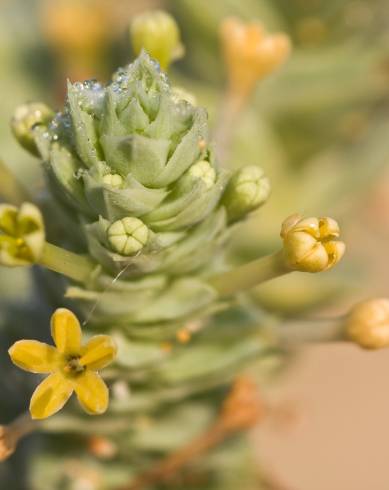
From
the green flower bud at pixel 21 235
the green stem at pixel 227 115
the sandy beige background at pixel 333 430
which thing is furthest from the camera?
the sandy beige background at pixel 333 430

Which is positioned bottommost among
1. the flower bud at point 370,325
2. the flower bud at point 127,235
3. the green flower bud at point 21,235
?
the green flower bud at point 21,235

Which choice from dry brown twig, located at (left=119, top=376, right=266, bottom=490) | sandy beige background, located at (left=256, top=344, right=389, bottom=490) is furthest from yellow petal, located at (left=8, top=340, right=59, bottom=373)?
sandy beige background, located at (left=256, top=344, right=389, bottom=490)

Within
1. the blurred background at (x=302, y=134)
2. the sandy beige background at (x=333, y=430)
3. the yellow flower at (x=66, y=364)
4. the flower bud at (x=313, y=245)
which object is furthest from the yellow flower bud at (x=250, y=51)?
the sandy beige background at (x=333, y=430)

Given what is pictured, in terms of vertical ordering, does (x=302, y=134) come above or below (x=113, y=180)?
above

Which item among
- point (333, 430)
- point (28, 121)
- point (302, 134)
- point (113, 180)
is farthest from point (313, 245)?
point (333, 430)

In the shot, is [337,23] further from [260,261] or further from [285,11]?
[260,261]

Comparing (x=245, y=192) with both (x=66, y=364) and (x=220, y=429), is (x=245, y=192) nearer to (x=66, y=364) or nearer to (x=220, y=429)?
(x=66, y=364)

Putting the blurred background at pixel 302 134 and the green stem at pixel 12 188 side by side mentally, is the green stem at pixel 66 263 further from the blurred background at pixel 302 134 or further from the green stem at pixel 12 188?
the blurred background at pixel 302 134

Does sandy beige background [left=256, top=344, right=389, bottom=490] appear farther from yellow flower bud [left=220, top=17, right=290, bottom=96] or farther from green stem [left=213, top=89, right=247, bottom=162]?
yellow flower bud [left=220, top=17, right=290, bottom=96]
